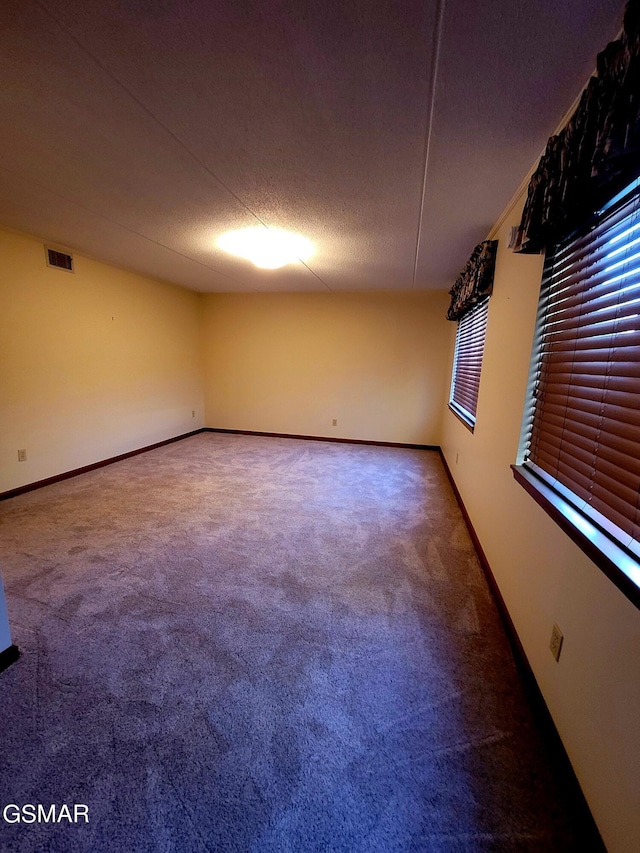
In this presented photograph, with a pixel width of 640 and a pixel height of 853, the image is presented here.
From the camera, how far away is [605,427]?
1.06 metres

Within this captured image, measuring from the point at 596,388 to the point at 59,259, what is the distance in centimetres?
437

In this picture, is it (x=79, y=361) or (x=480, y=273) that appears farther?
(x=79, y=361)

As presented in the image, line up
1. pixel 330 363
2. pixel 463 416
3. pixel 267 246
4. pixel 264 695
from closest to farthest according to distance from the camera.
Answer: pixel 264 695
pixel 267 246
pixel 463 416
pixel 330 363

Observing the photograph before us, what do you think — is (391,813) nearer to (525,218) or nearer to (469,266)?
(525,218)

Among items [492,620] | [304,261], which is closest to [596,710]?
[492,620]

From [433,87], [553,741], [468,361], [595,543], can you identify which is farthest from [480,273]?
[553,741]

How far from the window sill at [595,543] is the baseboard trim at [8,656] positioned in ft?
7.33

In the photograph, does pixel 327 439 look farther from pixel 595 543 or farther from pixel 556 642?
pixel 595 543

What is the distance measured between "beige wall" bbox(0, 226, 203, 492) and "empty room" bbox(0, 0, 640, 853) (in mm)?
70

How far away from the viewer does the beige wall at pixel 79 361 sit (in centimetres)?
296

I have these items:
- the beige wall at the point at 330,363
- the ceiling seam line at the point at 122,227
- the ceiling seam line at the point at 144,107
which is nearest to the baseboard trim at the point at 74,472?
the beige wall at the point at 330,363

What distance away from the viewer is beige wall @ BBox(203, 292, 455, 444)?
4.85 meters

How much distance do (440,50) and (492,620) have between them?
2399 mm

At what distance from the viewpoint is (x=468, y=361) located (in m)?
3.53
